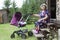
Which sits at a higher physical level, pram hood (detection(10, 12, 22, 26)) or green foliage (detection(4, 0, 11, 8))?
green foliage (detection(4, 0, 11, 8))

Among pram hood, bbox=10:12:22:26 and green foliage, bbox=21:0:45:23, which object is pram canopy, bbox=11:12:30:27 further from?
green foliage, bbox=21:0:45:23

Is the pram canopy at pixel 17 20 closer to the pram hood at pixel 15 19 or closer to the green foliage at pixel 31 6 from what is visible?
the pram hood at pixel 15 19

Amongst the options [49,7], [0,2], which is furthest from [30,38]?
[0,2]

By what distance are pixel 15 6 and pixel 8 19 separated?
2.88 ft

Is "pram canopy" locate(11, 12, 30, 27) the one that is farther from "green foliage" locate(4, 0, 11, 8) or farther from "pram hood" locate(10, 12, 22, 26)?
"green foliage" locate(4, 0, 11, 8)

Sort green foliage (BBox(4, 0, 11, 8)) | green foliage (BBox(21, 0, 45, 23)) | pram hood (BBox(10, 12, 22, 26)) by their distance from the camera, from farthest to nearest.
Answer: green foliage (BBox(4, 0, 11, 8)), green foliage (BBox(21, 0, 45, 23)), pram hood (BBox(10, 12, 22, 26))

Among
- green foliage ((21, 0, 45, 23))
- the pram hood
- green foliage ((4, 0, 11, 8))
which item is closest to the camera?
the pram hood

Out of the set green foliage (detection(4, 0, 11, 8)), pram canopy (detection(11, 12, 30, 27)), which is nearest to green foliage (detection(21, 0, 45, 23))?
green foliage (detection(4, 0, 11, 8))

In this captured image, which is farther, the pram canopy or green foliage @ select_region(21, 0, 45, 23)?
green foliage @ select_region(21, 0, 45, 23)

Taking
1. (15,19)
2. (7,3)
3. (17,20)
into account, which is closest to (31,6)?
(7,3)

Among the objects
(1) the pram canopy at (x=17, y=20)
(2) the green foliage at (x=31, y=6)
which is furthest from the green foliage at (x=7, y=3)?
(1) the pram canopy at (x=17, y=20)

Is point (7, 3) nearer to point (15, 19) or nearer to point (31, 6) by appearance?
point (31, 6)

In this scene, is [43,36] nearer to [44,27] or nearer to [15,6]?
[44,27]

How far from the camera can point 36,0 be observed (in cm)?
1460
